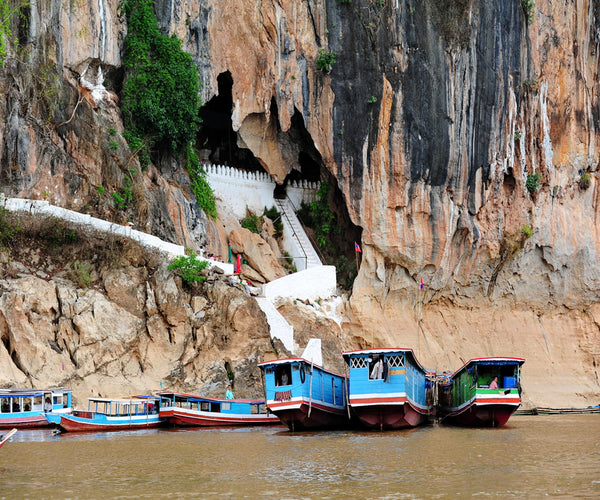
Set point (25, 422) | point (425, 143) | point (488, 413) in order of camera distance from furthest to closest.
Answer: point (425, 143) < point (488, 413) < point (25, 422)

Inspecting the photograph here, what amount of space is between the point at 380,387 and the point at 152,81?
15.8m

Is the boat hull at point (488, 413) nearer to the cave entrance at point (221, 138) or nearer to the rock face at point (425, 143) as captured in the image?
the rock face at point (425, 143)

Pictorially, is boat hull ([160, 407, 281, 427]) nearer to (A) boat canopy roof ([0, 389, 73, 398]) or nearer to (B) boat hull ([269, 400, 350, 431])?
(B) boat hull ([269, 400, 350, 431])

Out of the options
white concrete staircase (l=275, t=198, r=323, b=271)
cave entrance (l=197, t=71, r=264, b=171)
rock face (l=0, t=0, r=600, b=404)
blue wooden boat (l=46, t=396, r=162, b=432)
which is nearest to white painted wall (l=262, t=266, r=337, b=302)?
rock face (l=0, t=0, r=600, b=404)

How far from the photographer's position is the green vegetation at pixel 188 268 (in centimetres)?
2984

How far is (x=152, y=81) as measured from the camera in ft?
109

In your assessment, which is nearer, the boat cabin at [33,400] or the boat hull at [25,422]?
the boat cabin at [33,400]

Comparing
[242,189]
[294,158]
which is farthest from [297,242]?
[294,158]

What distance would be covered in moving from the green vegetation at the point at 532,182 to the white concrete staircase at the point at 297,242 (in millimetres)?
9739

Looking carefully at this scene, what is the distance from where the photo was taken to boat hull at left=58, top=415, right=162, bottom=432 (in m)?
24.6

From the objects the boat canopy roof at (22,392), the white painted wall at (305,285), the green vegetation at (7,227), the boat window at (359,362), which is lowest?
the boat canopy roof at (22,392)

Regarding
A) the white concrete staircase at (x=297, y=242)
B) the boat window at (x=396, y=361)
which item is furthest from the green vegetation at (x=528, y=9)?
the boat window at (x=396, y=361)

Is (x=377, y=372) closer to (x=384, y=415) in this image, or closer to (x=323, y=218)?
(x=384, y=415)

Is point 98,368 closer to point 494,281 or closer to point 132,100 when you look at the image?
point 132,100
